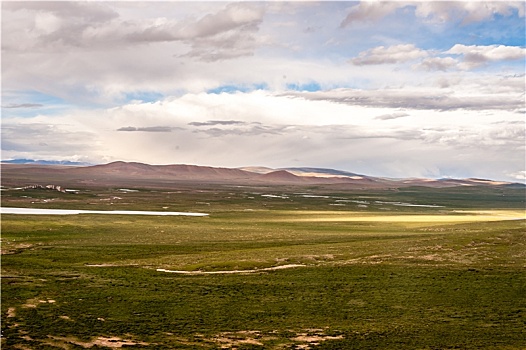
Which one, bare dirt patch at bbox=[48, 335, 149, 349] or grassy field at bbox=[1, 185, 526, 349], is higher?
Result: grassy field at bbox=[1, 185, 526, 349]

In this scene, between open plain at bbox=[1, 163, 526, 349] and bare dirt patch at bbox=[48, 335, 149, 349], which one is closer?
bare dirt patch at bbox=[48, 335, 149, 349]

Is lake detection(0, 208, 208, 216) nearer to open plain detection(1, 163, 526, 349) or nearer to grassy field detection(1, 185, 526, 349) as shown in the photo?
open plain detection(1, 163, 526, 349)

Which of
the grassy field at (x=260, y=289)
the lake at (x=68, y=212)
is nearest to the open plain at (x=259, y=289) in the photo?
the grassy field at (x=260, y=289)

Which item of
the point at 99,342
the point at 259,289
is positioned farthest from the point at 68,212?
the point at 99,342

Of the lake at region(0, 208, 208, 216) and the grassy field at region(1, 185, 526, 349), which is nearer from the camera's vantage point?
the grassy field at region(1, 185, 526, 349)

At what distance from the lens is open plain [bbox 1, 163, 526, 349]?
1427 inches

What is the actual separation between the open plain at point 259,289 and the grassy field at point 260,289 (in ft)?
0.57

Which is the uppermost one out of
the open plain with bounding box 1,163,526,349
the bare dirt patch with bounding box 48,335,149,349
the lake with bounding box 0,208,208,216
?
the lake with bounding box 0,208,208,216

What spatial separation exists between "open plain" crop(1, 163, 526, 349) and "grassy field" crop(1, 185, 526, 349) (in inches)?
6.8

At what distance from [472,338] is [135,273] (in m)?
34.4

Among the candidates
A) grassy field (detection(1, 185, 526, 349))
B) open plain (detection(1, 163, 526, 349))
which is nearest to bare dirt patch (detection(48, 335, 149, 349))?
grassy field (detection(1, 185, 526, 349))

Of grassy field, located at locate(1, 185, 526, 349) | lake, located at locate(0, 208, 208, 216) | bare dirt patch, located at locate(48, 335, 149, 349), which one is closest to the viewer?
bare dirt patch, located at locate(48, 335, 149, 349)

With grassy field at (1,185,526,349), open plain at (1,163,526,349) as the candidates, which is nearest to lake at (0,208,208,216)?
open plain at (1,163,526,349)

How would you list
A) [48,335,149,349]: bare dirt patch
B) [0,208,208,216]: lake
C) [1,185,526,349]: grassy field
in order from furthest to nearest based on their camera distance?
[0,208,208,216]: lake
[1,185,526,349]: grassy field
[48,335,149,349]: bare dirt patch
